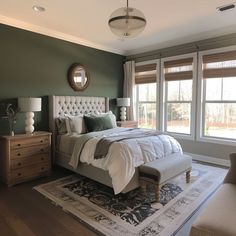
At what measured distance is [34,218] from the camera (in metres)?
2.33

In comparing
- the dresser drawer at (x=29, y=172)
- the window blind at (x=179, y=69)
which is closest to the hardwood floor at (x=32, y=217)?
the dresser drawer at (x=29, y=172)

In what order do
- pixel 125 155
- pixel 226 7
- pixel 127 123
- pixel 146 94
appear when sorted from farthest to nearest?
pixel 146 94, pixel 127 123, pixel 226 7, pixel 125 155

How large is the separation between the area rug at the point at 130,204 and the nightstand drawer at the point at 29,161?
1.48 ft

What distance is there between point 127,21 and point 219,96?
322 cm

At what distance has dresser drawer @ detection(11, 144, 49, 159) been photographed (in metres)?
3.25

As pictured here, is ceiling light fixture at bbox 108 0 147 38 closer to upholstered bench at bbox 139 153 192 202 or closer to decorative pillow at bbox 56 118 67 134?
upholstered bench at bbox 139 153 192 202

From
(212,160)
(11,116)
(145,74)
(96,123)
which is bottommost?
(212,160)

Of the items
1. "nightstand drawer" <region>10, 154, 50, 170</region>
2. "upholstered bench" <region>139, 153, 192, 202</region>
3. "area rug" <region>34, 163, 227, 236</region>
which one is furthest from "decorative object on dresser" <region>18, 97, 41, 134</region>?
"upholstered bench" <region>139, 153, 192, 202</region>

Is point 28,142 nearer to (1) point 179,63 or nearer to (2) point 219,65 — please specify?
(1) point 179,63

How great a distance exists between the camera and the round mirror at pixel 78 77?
4609 millimetres

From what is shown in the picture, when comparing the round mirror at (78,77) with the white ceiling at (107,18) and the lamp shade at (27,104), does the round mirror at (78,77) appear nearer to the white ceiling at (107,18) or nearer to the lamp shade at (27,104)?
the white ceiling at (107,18)

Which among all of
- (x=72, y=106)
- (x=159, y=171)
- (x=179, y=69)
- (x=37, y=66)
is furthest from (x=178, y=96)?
(x=37, y=66)

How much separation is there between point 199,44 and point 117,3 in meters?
2.41

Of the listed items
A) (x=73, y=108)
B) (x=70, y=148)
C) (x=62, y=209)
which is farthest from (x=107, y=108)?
(x=62, y=209)
